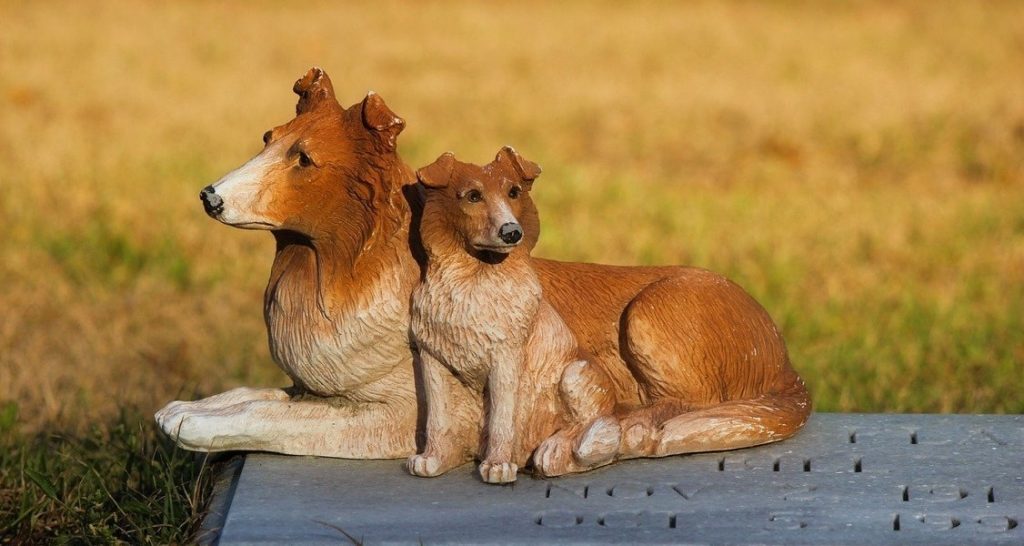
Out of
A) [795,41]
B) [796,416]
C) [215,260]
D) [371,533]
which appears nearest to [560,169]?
[215,260]

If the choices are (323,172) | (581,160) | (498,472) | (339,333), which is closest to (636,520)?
(498,472)

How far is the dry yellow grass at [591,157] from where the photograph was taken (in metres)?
5.33

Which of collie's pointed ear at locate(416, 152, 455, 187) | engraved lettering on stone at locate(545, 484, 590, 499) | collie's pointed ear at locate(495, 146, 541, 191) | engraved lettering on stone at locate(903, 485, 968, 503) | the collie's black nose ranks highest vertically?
collie's pointed ear at locate(495, 146, 541, 191)

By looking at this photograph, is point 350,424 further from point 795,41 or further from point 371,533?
point 795,41

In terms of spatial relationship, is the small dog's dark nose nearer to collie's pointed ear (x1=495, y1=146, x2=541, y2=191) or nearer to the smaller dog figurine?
the smaller dog figurine

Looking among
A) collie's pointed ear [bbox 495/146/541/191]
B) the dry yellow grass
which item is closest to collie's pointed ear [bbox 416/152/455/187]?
collie's pointed ear [bbox 495/146/541/191]

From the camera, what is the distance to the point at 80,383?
16.3ft

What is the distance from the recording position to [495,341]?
2889 millimetres

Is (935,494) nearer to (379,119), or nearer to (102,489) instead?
(379,119)

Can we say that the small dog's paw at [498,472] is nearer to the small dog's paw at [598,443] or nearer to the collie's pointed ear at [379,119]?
the small dog's paw at [598,443]

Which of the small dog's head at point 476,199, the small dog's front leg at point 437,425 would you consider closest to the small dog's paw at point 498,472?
the small dog's front leg at point 437,425

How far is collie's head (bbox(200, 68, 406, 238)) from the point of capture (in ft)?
9.57

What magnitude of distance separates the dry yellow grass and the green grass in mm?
517

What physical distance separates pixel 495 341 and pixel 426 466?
1.06 feet
